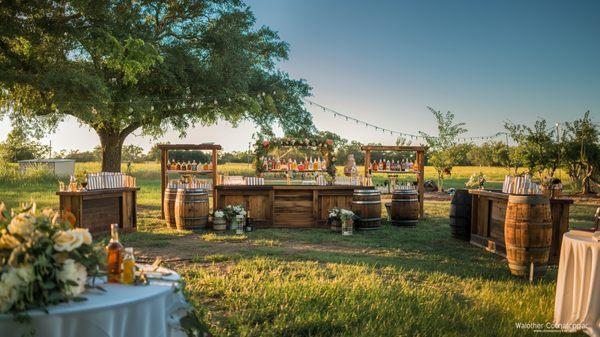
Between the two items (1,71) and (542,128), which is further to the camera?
(542,128)

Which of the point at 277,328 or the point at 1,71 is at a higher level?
the point at 1,71

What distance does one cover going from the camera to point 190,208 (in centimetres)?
1187

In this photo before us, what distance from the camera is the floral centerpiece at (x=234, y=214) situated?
1180 cm

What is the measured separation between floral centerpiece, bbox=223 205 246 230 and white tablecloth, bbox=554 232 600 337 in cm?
771

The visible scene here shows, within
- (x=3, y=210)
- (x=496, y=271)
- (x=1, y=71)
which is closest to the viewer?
(x=3, y=210)

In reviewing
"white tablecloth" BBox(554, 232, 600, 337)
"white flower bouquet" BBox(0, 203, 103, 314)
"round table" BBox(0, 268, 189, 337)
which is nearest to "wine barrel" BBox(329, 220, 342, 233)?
"white tablecloth" BBox(554, 232, 600, 337)

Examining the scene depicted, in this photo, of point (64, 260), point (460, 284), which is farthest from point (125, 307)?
point (460, 284)

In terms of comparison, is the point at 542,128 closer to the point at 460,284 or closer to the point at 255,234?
the point at 255,234

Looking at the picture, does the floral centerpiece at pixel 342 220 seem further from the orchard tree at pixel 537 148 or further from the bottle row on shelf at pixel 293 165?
the orchard tree at pixel 537 148

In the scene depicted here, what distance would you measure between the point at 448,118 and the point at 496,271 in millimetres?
20470

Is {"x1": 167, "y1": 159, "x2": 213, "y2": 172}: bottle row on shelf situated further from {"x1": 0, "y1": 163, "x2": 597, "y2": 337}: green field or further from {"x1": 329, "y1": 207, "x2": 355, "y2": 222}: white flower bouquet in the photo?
{"x1": 329, "y1": 207, "x2": 355, "y2": 222}: white flower bouquet

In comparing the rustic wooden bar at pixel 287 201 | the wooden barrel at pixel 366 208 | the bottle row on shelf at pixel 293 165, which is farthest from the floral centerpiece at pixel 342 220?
the bottle row on shelf at pixel 293 165

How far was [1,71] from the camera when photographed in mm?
15773

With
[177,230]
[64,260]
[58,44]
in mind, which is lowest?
[177,230]
